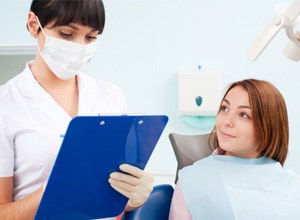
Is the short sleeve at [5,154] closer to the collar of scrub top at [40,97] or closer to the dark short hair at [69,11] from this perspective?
the collar of scrub top at [40,97]

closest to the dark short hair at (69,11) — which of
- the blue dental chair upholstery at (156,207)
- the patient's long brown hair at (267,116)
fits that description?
the blue dental chair upholstery at (156,207)

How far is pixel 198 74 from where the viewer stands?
2725mm

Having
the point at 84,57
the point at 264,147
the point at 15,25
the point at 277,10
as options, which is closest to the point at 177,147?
the point at 264,147

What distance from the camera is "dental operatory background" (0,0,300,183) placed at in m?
2.69

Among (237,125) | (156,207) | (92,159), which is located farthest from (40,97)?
(237,125)

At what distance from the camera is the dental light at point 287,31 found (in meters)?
0.75

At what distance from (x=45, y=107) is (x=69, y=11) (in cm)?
26

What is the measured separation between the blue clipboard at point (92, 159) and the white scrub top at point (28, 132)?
150 mm

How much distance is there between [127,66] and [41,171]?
6.74 ft

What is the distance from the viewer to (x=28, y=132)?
898mm

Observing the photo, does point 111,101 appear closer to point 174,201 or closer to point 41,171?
point 41,171

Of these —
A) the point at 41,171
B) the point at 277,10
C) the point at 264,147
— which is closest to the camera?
the point at 277,10

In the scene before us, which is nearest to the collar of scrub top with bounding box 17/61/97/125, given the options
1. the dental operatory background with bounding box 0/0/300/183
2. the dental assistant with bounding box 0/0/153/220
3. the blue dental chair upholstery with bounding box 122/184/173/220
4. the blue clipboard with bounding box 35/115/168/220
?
the dental assistant with bounding box 0/0/153/220

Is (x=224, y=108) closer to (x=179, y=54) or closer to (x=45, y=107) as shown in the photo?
(x=45, y=107)
